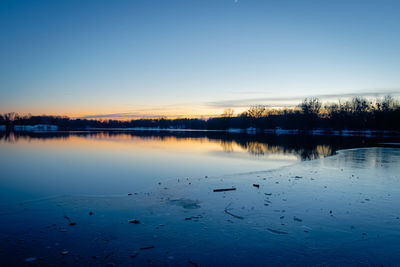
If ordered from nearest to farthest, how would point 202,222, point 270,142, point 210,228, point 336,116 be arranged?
point 210,228
point 202,222
point 270,142
point 336,116

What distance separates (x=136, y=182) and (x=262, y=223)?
7.29 metres

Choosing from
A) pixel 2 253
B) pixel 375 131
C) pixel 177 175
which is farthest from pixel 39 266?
pixel 375 131

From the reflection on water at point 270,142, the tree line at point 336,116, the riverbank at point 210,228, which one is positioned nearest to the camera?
the riverbank at point 210,228

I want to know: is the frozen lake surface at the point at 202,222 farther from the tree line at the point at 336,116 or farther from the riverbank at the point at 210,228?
the tree line at the point at 336,116

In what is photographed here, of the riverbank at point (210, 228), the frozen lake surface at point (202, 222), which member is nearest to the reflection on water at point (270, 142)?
the frozen lake surface at point (202, 222)

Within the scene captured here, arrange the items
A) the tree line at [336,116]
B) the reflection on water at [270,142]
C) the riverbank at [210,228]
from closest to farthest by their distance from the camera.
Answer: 1. the riverbank at [210,228]
2. the reflection on water at [270,142]
3. the tree line at [336,116]

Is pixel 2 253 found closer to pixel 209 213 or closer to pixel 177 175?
pixel 209 213

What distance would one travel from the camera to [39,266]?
14.6 ft

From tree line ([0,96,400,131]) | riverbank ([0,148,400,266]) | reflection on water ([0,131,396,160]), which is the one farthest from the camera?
tree line ([0,96,400,131])

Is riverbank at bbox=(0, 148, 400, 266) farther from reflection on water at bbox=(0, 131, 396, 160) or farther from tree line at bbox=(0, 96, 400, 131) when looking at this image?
tree line at bbox=(0, 96, 400, 131)

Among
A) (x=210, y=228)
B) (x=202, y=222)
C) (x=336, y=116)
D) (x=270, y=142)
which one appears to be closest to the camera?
(x=210, y=228)

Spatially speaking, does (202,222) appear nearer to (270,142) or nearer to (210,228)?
(210,228)

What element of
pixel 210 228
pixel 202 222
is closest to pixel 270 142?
pixel 202 222

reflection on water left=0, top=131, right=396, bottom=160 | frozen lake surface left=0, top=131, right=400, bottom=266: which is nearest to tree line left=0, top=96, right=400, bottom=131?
reflection on water left=0, top=131, right=396, bottom=160
